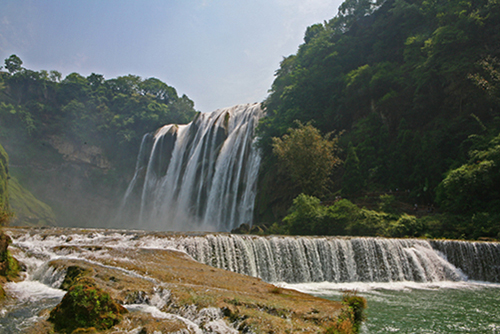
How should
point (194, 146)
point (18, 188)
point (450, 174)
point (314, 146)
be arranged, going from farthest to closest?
1. point (18, 188)
2. point (194, 146)
3. point (314, 146)
4. point (450, 174)

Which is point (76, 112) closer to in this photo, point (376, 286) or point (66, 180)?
point (66, 180)

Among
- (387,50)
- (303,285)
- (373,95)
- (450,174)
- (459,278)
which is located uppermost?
(387,50)

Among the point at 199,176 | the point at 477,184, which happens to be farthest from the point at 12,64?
the point at 477,184

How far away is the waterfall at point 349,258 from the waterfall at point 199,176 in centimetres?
1536

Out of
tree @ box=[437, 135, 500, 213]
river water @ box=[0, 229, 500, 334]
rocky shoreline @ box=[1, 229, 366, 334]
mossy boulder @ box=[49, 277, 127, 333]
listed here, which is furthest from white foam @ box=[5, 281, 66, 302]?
tree @ box=[437, 135, 500, 213]

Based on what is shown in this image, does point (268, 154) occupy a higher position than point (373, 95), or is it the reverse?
point (373, 95)

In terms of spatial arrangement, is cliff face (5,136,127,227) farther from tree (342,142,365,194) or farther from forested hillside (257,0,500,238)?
tree (342,142,365,194)

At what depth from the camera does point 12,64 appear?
51344mm

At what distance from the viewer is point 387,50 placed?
106ft

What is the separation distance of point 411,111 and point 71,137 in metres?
46.6

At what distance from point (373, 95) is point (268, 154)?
10492 mm

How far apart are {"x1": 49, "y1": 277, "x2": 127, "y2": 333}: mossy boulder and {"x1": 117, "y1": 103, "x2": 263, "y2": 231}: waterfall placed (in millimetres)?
23944

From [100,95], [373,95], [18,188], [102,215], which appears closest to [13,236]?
[373,95]

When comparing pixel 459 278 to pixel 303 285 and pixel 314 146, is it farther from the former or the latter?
pixel 314 146
